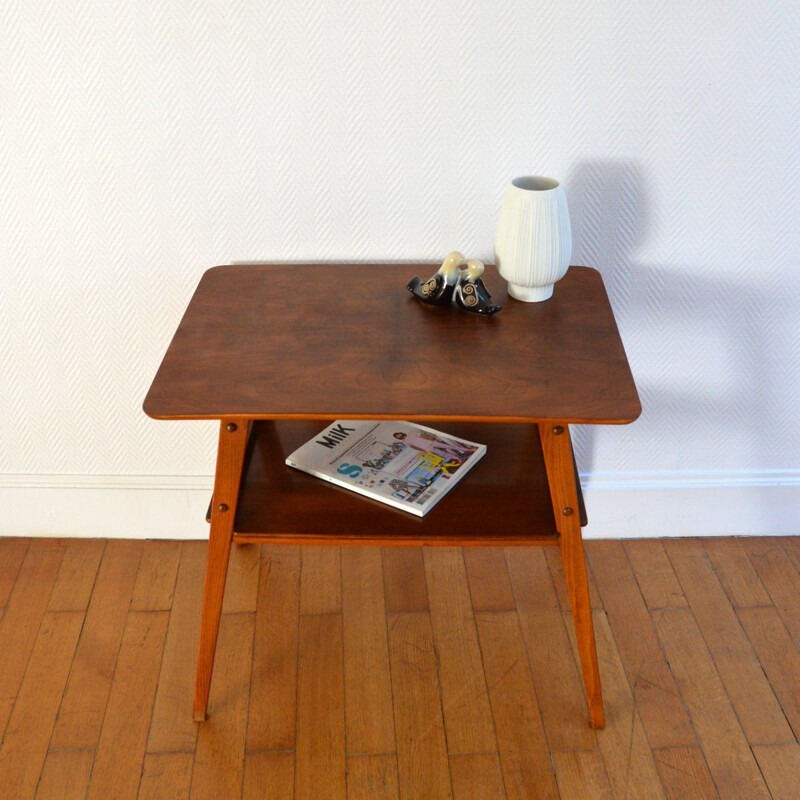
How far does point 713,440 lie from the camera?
1685mm

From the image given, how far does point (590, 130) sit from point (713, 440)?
0.69m

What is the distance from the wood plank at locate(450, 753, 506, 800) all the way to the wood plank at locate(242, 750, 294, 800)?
0.25m

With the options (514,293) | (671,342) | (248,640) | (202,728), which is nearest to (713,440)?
(671,342)

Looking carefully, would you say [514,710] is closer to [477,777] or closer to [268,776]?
[477,777]

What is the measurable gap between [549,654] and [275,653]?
491mm

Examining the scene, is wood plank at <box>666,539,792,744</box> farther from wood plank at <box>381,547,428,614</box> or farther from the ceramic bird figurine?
the ceramic bird figurine

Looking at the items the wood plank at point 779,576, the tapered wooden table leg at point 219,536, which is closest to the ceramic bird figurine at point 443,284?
the tapered wooden table leg at point 219,536

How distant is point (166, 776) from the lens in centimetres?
130

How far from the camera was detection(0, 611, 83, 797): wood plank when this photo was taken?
1302 millimetres

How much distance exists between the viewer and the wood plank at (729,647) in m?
1.38

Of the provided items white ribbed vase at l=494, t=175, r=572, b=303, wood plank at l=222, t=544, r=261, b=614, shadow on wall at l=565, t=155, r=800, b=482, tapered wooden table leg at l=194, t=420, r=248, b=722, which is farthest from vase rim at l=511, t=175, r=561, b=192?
wood plank at l=222, t=544, r=261, b=614

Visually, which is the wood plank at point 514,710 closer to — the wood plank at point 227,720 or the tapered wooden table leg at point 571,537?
the tapered wooden table leg at point 571,537

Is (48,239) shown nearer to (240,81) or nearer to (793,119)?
(240,81)

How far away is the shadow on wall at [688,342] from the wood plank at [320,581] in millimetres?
552
